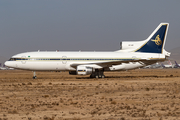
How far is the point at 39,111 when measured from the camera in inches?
523

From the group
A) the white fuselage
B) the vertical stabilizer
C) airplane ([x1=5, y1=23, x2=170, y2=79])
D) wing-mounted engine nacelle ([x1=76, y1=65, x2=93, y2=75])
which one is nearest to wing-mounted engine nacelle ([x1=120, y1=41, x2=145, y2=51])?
airplane ([x1=5, y1=23, x2=170, y2=79])

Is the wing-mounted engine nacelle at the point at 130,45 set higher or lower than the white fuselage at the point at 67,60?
higher

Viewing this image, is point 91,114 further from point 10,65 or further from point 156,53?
point 156,53

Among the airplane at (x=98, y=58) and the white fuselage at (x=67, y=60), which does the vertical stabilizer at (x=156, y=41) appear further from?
the white fuselage at (x=67, y=60)

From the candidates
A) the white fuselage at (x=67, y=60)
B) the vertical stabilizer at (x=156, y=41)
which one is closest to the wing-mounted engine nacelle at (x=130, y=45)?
the vertical stabilizer at (x=156, y=41)

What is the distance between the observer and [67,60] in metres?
39.5

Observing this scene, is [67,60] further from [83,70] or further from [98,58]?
[98,58]

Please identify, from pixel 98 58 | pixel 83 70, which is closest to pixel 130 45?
pixel 98 58

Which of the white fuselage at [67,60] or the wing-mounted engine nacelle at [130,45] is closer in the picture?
the white fuselage at [67,60]

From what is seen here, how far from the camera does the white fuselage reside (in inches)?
1521

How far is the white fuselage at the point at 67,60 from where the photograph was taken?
127 ft

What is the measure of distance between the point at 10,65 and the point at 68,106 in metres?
26.5

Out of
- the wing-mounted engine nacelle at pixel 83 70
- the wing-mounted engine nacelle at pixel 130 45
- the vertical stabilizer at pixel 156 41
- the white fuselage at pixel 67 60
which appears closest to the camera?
the wing-mounted engine nacelle at pixel 83 70

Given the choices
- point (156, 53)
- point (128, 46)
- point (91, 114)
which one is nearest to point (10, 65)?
point (128, 46)
